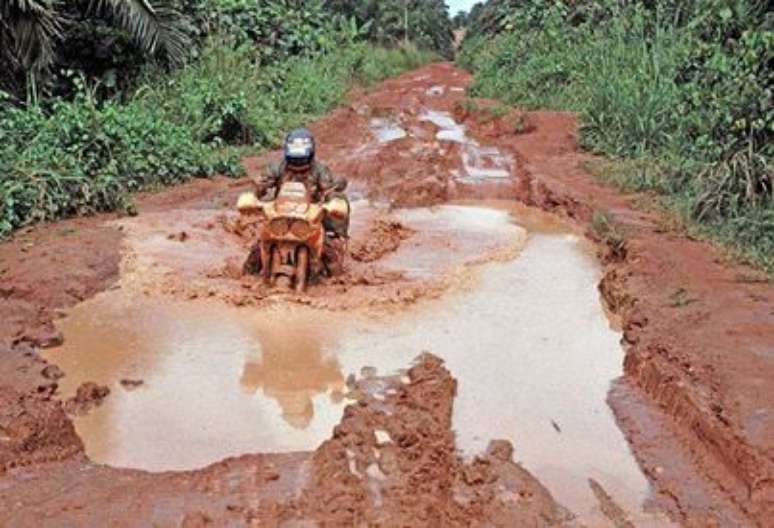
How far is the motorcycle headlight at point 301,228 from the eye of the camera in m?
7.26

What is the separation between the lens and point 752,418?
186 inches

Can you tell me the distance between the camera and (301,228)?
7.27 metres

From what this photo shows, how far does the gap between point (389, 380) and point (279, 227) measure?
2047 millimetres

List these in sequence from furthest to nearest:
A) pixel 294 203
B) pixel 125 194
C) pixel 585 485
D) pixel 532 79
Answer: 1. pixel 532 79
2. pixel 125 194
3. pixel 294 203
4. pixel 585 485

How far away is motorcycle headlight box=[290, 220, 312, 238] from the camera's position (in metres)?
7.26

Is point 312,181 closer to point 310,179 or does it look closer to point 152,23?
point 310,179

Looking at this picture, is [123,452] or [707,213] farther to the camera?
[707,213]

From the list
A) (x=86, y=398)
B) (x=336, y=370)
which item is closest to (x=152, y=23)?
(x=336, y=370)

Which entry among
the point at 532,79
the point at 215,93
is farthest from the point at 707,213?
the point at 532,79

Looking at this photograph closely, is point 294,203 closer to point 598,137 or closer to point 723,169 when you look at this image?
point 723,169

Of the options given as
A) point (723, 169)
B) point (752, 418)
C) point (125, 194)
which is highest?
point (723, 169)

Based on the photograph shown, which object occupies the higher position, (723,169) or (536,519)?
(723,169)

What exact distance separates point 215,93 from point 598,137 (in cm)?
577

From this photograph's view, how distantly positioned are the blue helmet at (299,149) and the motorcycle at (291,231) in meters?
0.26
